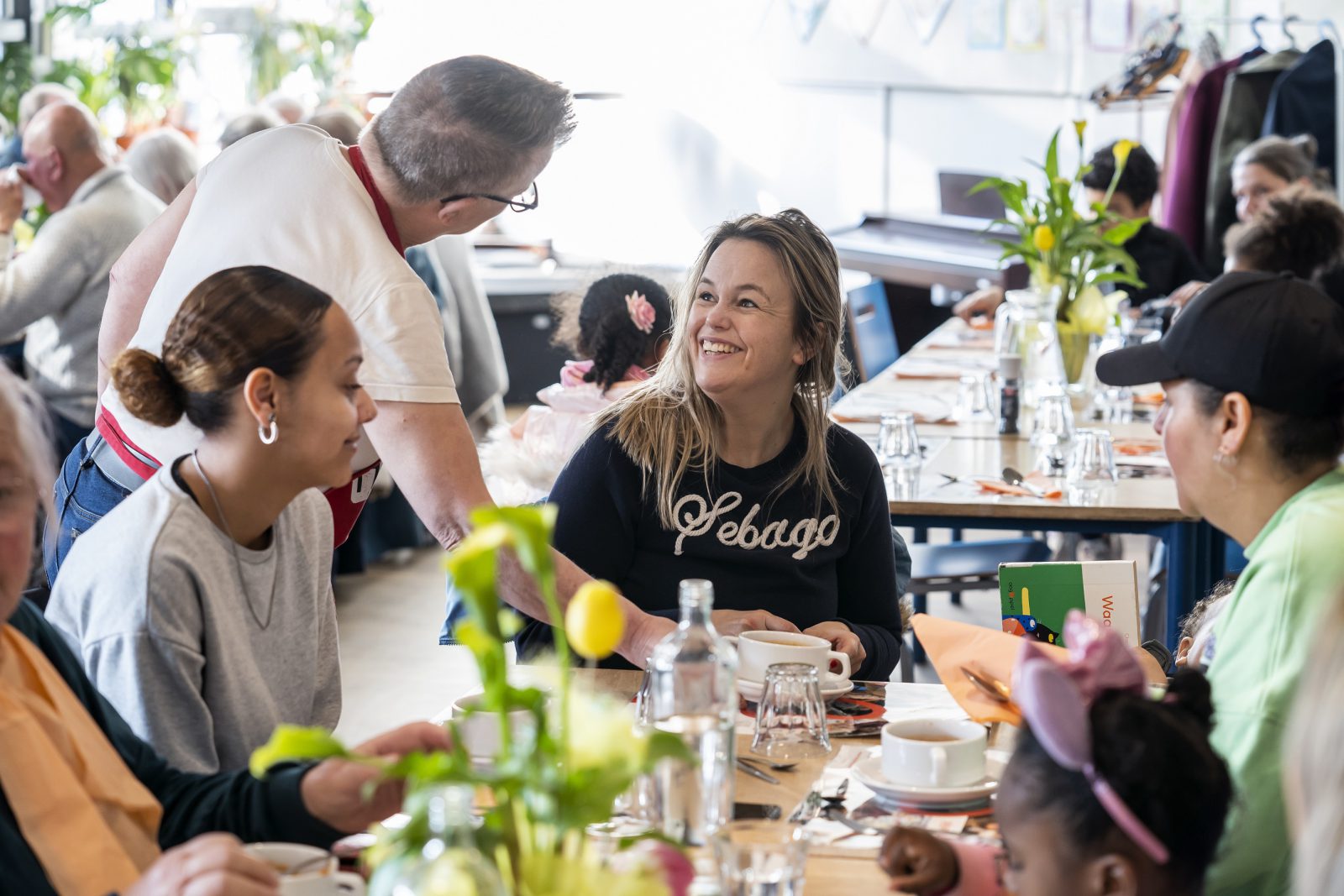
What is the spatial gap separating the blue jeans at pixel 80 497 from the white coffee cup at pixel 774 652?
3.27ft

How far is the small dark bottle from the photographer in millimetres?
3924

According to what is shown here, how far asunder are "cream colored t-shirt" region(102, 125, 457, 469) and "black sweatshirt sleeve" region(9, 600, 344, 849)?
70cm

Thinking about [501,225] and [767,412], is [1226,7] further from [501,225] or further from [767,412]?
[767,412]

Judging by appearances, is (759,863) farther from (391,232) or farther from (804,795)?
(391,232)

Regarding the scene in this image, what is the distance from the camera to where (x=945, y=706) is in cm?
195

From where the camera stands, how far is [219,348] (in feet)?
5.63

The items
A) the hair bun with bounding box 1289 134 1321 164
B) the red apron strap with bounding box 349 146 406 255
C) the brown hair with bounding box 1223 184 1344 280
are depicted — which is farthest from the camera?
the hair bun with bounding box 1289 134 1321 164

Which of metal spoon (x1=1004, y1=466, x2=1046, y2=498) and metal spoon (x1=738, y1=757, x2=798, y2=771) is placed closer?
metal spoon (x1=738, y1=757, x2=798, y2=771)

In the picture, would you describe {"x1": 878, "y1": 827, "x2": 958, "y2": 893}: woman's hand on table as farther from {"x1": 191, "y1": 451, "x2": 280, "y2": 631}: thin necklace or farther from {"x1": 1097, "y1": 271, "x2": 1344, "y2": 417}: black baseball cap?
{"x1": 191, "y1": 451, "x2": 280, "y2": 631}: thin necklace

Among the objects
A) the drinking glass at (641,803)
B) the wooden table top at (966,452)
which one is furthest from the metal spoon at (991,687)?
the wooden table top at (966,452)

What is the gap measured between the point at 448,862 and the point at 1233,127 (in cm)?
692

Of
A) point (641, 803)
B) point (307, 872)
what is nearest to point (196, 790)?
point (307, 872)

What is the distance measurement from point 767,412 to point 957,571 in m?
1.42

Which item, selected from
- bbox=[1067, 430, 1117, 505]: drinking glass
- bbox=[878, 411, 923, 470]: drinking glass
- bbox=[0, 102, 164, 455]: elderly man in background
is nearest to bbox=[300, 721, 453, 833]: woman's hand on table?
bbox=[878, 411, 923, 470]: drinking glass
